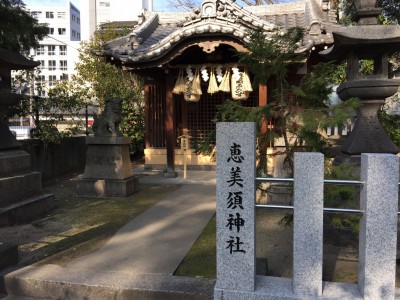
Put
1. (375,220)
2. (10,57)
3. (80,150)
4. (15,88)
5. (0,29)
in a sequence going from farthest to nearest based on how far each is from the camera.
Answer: (80,150) < (15,88) < (0,29) < (10,57) < (375,220)

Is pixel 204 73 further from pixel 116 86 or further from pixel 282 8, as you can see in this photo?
pixel 116 86

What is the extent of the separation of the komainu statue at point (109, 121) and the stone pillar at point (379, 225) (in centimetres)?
629

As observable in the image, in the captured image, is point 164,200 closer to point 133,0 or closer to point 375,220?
point 375,220

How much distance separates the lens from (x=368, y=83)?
477 centimetres

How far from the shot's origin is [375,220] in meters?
2.93

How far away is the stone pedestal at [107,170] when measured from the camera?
804 centimetres

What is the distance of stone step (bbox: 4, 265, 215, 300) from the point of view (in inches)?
137

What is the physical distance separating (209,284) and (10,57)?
529cm

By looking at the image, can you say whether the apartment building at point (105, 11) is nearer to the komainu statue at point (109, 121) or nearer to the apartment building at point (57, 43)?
the apartment building at point (57, 43)

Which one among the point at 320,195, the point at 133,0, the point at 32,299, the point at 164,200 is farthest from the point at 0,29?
the point at 133,0

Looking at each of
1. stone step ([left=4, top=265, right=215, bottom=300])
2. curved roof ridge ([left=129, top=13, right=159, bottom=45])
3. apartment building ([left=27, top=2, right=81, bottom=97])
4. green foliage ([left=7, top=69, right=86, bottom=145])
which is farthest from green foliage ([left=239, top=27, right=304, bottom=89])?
apartment building ([left=27, top=2, right=81, bottom=97])

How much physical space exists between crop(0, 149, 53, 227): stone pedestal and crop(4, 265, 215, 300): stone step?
2.31m

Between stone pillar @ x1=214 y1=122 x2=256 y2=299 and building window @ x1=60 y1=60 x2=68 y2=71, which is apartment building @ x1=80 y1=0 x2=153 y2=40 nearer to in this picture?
building window @ x1=60 y1=60 x2=68 y2=71

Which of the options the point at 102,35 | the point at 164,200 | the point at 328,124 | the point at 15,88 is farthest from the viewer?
the point at 102,35
